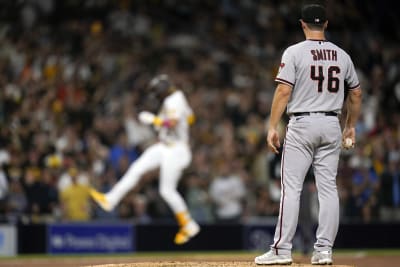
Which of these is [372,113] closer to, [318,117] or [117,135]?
[117,135]

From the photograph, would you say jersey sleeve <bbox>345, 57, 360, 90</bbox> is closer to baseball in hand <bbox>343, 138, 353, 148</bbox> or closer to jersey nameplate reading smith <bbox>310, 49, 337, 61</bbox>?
jersey nameplate reading smith <bbox>310, 49, 337, 61</bbox>

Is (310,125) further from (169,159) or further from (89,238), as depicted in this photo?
(89,238)

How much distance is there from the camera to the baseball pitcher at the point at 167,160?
15.1 m

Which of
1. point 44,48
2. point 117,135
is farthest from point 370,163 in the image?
point 44,48

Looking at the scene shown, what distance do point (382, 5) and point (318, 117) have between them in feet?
54.1

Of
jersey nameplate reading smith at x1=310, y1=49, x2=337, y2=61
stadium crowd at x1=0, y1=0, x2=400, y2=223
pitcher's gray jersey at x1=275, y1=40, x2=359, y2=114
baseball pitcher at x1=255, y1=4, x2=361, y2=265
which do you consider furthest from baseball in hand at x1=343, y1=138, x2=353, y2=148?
stadium crowd at x1=0, y1=0, x2=400, y2=223

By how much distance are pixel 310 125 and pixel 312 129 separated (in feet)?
0.13

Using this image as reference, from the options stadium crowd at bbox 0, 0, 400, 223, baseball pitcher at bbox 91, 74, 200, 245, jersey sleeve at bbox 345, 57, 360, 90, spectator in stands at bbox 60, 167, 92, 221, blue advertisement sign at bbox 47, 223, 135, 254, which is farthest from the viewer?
stadium crowd at bbox 0, 0, 400, 223

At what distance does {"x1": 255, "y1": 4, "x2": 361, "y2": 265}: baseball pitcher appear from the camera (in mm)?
9359

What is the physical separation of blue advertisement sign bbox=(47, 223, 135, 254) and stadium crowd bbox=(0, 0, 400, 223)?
1.20 ft

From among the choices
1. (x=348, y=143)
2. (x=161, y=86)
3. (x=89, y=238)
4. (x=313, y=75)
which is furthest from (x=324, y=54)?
(x=89, y=238)

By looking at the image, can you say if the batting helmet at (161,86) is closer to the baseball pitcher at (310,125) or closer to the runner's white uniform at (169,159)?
the runner's white uniform at (169,159)

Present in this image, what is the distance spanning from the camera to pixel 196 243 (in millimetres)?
19859

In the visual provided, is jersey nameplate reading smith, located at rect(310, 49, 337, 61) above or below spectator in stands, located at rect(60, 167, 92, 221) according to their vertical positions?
above
